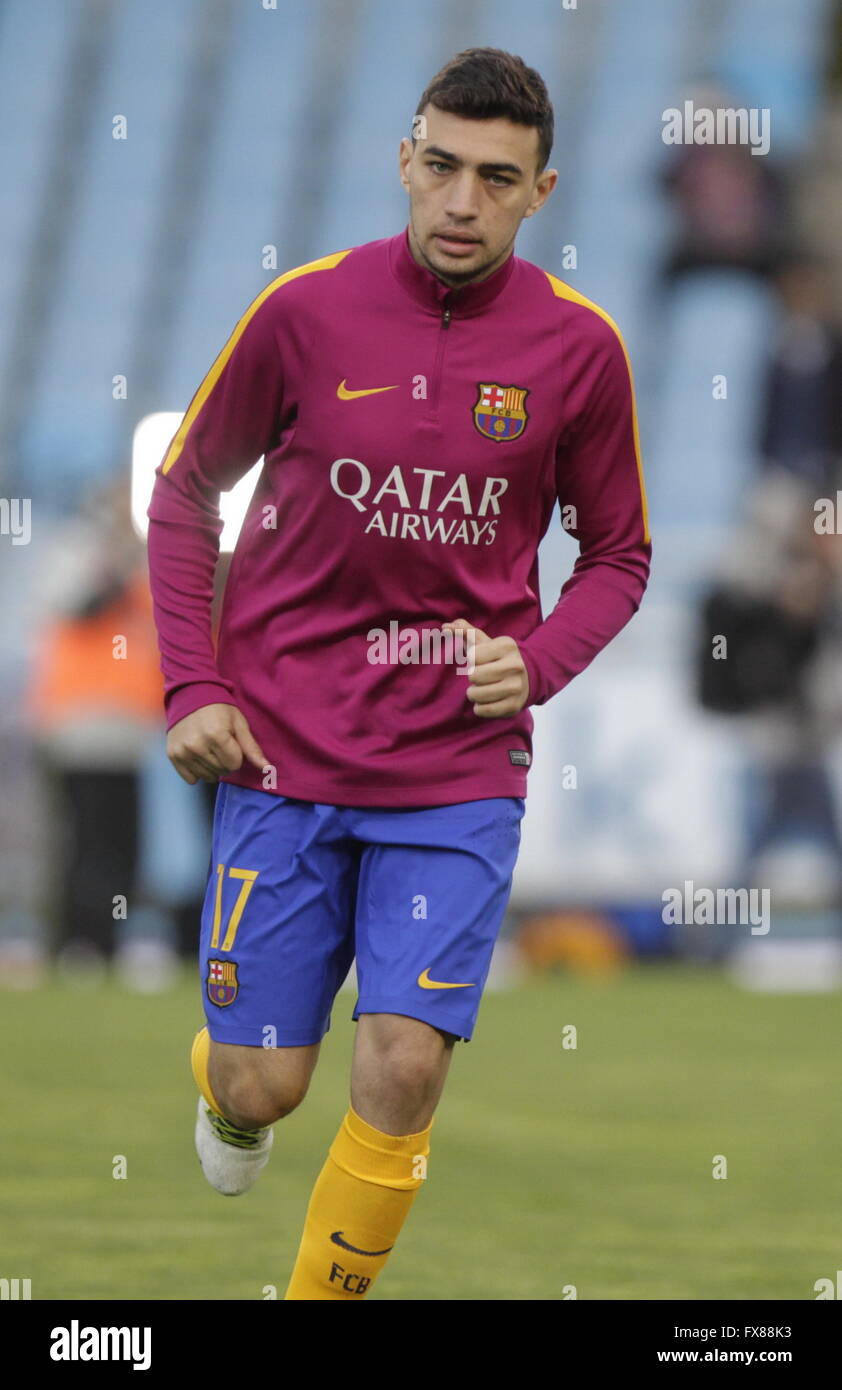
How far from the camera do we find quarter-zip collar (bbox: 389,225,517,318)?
122 inches

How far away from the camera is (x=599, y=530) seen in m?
3.27

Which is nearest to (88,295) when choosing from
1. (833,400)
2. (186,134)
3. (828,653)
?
(186,134)

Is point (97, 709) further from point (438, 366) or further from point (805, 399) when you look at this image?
point (438, 366)

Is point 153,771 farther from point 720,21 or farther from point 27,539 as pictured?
point 720,21

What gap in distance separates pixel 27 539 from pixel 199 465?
10.6 meters

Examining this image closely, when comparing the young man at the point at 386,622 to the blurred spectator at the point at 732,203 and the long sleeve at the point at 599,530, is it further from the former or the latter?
the blurred spectator at the point at 732,203

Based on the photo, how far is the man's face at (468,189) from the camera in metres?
3.01

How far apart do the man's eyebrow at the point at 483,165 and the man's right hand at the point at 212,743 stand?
849 millimetres

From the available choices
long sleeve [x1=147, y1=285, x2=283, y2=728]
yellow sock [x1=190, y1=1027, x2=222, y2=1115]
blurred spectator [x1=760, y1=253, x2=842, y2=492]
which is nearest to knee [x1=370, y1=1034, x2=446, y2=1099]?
yellow sock [x1=190, y1=1027, x2=222, y2=1115]

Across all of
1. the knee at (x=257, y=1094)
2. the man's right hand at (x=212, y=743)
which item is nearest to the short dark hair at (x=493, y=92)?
the man's right hand at (x=212, y=743)

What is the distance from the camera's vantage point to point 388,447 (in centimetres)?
303

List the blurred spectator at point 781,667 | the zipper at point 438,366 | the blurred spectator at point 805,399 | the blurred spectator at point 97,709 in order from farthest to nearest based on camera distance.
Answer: the blurred spectator at point 805,399, the blurred spectator at point 781,667, the blurred spectator at point 97,709, the zipper at point 438,366

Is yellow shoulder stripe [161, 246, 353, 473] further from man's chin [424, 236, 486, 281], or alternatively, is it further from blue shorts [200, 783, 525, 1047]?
blue shorts [200, 783, 525, 1047]

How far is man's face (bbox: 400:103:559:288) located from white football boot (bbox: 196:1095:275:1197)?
1.36m
